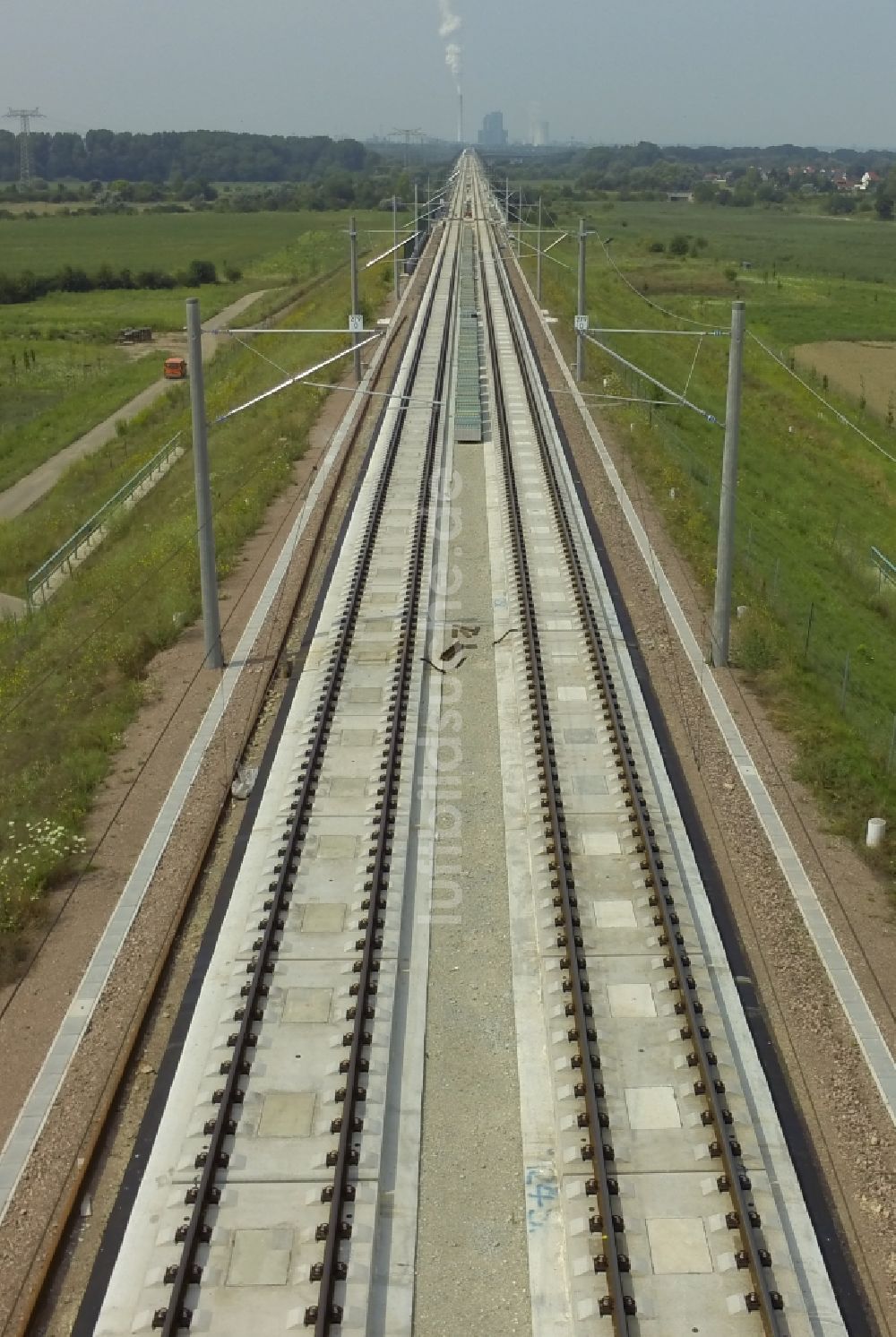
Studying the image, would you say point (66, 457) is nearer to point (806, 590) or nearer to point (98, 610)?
point (98, 610)

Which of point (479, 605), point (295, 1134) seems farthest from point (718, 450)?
point (295, 1134)

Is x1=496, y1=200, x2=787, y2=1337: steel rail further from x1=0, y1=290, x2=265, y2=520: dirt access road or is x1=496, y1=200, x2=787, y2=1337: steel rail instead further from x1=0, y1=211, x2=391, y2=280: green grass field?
x1=0, y1=211, x2=391, y2=280: green grass field

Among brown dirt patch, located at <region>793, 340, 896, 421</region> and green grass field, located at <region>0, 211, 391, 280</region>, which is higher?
green grass field, located at <region>0, 211, 391, 280</region>

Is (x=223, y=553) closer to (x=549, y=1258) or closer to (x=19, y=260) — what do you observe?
(x=549, y=1258)

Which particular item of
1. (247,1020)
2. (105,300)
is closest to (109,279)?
(105,300)

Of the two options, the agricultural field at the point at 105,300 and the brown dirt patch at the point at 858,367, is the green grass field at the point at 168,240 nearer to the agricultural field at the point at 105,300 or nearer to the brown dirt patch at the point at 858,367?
the agricultural field at the point at 105,300

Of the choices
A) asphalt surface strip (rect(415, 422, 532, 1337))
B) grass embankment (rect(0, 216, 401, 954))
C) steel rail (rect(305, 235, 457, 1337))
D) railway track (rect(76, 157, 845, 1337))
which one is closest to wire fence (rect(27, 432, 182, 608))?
grass embankment (rect(0, 216, 401, 954))
